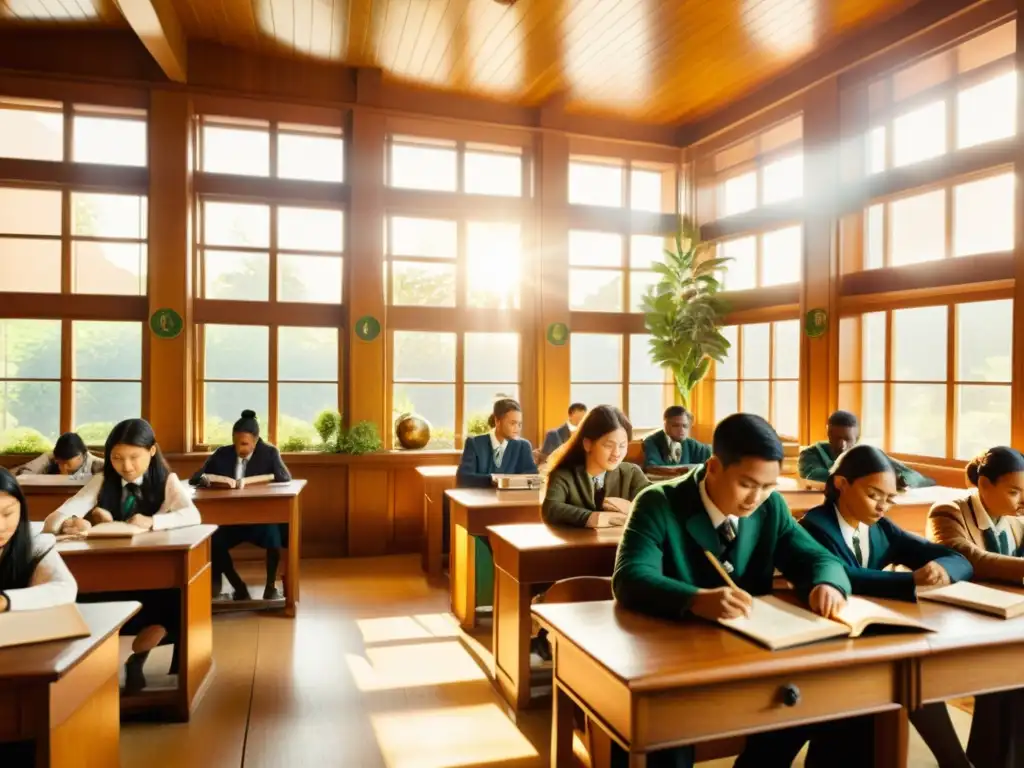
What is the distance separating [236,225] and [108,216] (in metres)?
1.19

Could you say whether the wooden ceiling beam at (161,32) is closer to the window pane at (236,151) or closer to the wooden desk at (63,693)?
the window pane at (236,151)

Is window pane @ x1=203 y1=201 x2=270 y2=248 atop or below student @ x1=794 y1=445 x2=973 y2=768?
atop

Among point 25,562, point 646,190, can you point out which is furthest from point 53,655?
point 646,190

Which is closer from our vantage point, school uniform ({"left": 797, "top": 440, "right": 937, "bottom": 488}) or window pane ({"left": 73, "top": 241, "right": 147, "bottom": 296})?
school uniform ({"left": 797, "top": 440, "right": 937, "bottom": 488})

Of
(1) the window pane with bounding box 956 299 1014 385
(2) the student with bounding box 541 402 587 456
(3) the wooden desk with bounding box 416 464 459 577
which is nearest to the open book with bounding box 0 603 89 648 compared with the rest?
(3) the wooden desk with bounding box 416 464 459 577

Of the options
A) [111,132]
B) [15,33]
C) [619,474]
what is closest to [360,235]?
[111,132]

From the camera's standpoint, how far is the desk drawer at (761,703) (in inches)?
64.6

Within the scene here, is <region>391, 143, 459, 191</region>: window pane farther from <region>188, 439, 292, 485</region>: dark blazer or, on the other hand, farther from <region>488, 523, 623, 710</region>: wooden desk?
<region>488, 523, 623, 710</region>: wooden desk

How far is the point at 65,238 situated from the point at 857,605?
755 cm

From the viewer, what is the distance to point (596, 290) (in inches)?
335

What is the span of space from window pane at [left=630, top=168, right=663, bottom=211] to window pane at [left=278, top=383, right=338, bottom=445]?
14.3 ft

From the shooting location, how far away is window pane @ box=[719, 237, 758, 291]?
808 cm

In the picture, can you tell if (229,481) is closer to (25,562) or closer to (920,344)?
(25,562)

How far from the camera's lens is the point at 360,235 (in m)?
7.43
